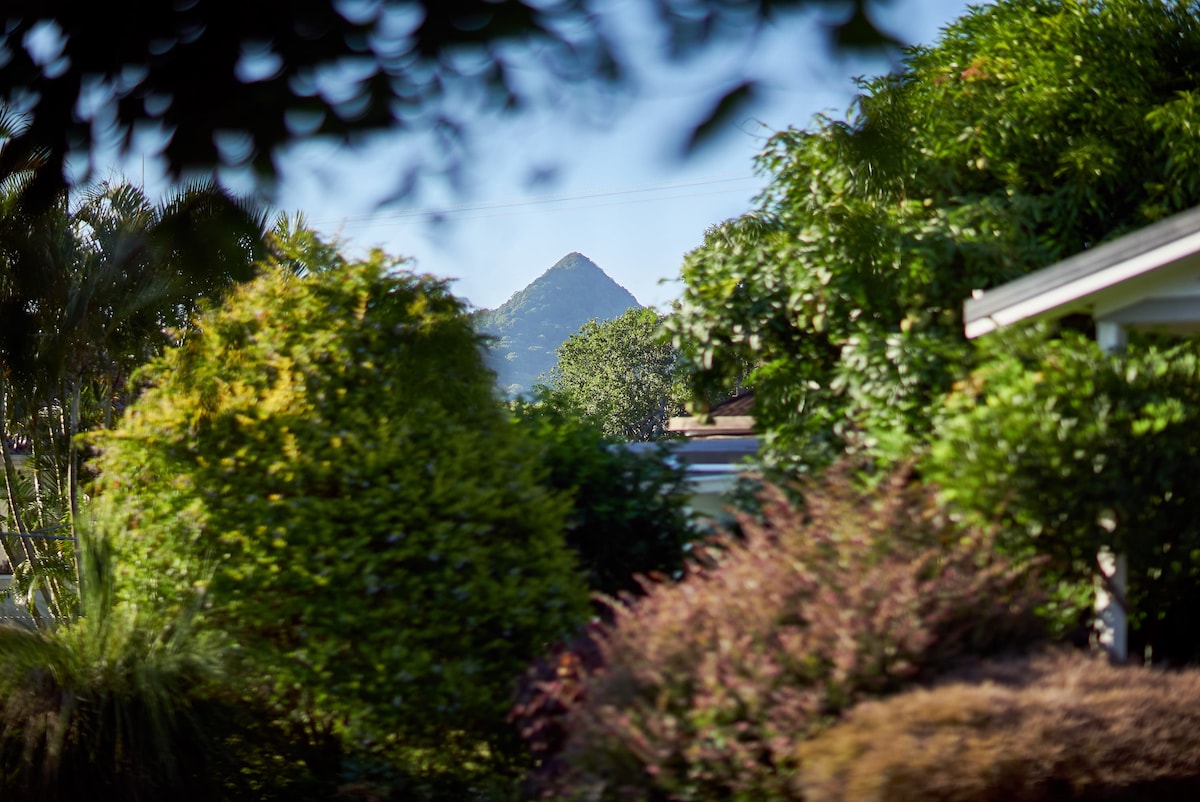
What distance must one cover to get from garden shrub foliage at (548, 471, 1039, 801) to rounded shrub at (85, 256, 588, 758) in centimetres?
112

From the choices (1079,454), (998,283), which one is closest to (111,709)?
(1079,454)

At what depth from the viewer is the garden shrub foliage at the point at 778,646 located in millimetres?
4477

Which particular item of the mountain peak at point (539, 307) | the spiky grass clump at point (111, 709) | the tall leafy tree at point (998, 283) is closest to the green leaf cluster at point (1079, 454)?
the tall leafy tree at point (998, 283)

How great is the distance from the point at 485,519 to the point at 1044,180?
6763 millimetres

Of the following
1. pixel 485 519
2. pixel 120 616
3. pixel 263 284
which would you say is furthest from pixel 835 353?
pixel 120 616

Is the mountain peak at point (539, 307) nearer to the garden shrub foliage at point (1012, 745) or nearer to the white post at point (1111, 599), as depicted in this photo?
the garden shrub foliage at point (1012, 745)

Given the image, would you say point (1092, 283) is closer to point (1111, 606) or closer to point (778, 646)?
point (1111, 606)

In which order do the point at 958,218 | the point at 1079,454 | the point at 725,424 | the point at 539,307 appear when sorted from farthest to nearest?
1. the point at 725,424
2. the point at 958,218
3. the point at 1079,454
4. the point at 539,307

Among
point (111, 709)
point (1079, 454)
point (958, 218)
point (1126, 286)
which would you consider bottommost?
point (111, 709)

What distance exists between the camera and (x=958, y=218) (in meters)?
9.43

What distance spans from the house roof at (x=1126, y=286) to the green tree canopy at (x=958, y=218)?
585mm

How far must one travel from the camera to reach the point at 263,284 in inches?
281

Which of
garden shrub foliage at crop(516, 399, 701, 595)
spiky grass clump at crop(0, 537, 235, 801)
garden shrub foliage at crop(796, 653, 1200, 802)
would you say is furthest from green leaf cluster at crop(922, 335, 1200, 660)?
spiky grass clump at crop(0, 537, 235, 801)

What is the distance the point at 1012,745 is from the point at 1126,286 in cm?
400
